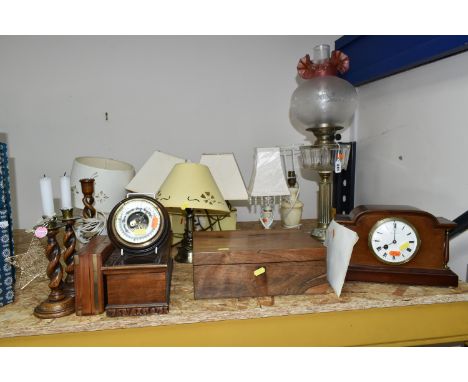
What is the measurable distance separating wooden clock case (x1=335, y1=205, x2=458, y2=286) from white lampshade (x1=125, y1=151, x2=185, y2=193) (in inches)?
27.8

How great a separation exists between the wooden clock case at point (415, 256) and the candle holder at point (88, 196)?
29.2 inches

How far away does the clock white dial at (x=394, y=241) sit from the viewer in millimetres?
964

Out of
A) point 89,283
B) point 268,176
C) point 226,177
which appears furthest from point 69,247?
point 268,176

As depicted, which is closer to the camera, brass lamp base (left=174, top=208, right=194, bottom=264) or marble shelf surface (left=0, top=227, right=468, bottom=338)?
marble shelf surface (left=0, top=227, right=468, bottom=338)

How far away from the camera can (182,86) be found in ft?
5.30

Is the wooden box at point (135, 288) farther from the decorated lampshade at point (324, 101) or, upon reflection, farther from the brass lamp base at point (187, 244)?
the decorated lampshade at point (324, 101)

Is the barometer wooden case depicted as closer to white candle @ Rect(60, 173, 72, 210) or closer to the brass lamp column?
white candle @ Rect(60, 173, 72, 210)

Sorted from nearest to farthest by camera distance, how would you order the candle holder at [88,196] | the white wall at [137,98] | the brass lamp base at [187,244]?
the candle holder at [88,196] < the brass lamp base at [187,244] < the white wall at [137,98]

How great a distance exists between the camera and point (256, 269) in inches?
35.8

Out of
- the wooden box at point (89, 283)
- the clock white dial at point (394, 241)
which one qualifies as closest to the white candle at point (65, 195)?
the wooden box at point (89, 283)

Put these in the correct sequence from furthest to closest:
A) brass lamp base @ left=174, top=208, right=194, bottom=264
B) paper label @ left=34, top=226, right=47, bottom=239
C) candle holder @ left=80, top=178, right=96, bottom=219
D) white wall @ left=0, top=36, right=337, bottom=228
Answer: white wall @ left=0, top=36, right=337, bottom=228, brass lamp base @ left=174, top=208, right=194, bottom=264, candle holder @ left=80, top=178, right=96, bottom=219, paper label @ left=34, top=226, right=47, bottom=239

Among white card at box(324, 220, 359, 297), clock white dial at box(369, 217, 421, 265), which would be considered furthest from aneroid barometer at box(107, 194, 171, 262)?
clock white dial at box(369, 217, 421, 265)

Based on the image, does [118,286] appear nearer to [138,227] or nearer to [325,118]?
[138,227]

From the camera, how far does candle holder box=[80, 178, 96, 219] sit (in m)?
1.02
